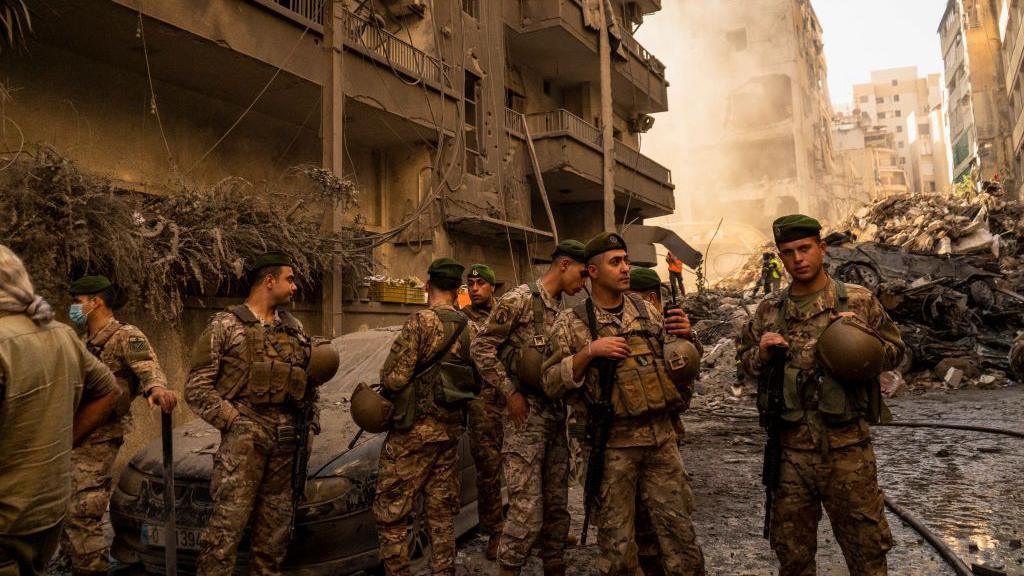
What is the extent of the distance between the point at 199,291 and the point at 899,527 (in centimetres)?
756

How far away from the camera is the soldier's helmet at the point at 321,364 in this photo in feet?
12.3

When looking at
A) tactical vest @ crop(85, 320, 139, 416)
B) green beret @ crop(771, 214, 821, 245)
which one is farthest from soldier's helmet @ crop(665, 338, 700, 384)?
tactical vest @ crop(85, 320, 139, 416)

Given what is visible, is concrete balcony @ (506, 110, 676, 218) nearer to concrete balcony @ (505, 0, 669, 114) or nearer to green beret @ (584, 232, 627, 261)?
concrete balcony @ (505, 0, 669, 114)

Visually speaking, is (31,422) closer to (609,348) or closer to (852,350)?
(609,348)

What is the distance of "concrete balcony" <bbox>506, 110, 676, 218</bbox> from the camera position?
1548 centimetres

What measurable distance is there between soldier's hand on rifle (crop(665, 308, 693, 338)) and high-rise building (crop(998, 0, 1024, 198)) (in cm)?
3009

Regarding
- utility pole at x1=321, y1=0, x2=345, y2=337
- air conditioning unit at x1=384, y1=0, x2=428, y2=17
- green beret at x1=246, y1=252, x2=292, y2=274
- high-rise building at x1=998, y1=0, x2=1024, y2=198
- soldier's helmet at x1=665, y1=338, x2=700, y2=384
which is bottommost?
soldier's helmet at x1=665, y1=338, x2=700, y2=384

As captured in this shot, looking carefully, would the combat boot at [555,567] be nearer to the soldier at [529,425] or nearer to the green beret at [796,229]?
the soldier at [529,425]

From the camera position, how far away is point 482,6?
585 inches

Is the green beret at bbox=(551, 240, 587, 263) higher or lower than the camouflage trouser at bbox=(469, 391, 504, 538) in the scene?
higher

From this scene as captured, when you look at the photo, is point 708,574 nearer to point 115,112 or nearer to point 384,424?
point 384,424

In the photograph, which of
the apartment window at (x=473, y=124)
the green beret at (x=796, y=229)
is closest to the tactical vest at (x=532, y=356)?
the green beret at (x=796, y=229)

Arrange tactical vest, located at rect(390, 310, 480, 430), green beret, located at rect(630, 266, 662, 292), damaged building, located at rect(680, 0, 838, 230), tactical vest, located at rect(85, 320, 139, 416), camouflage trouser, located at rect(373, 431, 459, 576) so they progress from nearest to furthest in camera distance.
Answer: camouflage trouser, located at rect(373, 431, 459, 576) < tactical vest, located at rect(390, 310, 480, 430) < tactical vest, located at rect(85, 320, 139, 416) < green beret, located at rect(630, 266, 662, 292) < damaged building, located at rect(680, 0, 838, 230)

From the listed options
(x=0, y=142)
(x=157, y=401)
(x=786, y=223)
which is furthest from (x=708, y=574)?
(x=0, y=142)
